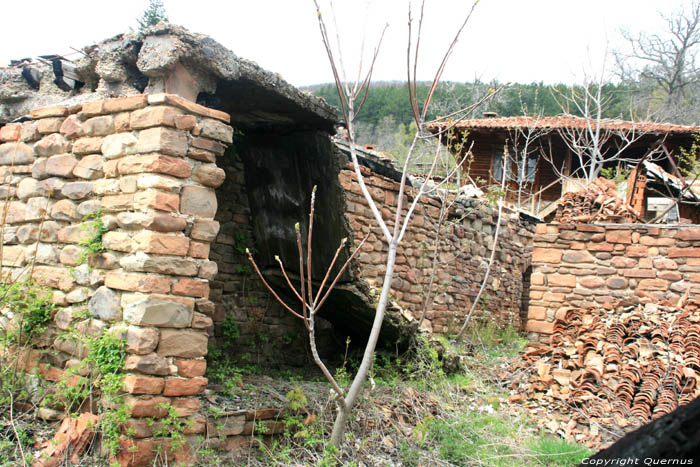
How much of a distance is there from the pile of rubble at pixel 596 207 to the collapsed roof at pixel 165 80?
3.42 m

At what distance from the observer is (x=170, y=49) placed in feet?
11.4

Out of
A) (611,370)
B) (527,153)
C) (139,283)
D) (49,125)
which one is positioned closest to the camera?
(139,283)

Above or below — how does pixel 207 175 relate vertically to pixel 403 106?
below

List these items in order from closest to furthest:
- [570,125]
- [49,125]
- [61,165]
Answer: [61,165]
[49,125]
[570,125]

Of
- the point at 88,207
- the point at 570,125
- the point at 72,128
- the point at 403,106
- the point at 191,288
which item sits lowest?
the point at 191,288

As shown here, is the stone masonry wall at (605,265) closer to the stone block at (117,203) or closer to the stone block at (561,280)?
the stone block at (561,280)

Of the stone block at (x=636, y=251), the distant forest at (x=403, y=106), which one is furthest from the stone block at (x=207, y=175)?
the distant forest at (x=403, y=106)

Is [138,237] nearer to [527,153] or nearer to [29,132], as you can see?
[29,132]

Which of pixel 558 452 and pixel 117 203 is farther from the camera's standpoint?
pixel 558 452

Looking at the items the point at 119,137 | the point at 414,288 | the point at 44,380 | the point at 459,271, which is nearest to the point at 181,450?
the point at 44,380

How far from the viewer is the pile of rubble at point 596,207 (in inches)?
257

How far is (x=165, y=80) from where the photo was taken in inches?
142

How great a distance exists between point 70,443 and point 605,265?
5.50 meters

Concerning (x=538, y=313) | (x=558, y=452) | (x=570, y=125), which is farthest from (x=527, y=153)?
(x=558, y=452)
